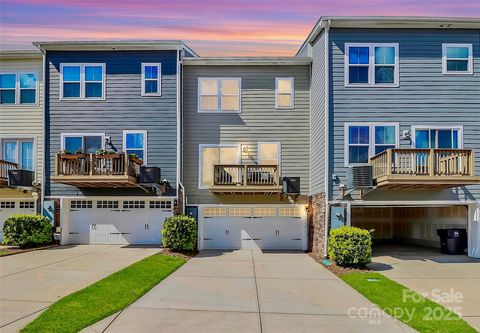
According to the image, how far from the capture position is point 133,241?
1808 cm

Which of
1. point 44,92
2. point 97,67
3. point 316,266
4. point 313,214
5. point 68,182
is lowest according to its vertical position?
point 316,266

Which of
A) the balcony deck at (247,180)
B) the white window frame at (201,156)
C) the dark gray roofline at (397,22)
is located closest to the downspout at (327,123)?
the dark gray roofline at (397,22)

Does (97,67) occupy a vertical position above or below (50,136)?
above

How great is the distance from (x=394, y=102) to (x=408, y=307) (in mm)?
9027

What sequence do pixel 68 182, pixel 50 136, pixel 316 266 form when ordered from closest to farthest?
pixel 316 266 → pixel 68 182 → pixel 50 136

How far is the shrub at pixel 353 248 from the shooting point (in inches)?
500

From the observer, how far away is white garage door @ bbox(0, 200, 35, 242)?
60.4 ft

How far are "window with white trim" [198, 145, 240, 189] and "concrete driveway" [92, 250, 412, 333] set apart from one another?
18.1ft

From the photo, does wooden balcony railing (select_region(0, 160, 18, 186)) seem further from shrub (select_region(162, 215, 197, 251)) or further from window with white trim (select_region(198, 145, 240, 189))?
window with white trim (select_region(198, 145, 240, 189))

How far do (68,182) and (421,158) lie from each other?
12.8 meters

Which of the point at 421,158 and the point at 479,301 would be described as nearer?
the point at 479,301

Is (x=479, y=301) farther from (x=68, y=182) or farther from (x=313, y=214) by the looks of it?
(x=68, y=182)

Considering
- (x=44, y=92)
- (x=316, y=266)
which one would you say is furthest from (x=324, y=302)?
(x=44, y=92)

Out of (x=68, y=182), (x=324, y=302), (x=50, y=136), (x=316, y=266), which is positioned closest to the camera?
(x=324, y=302)
